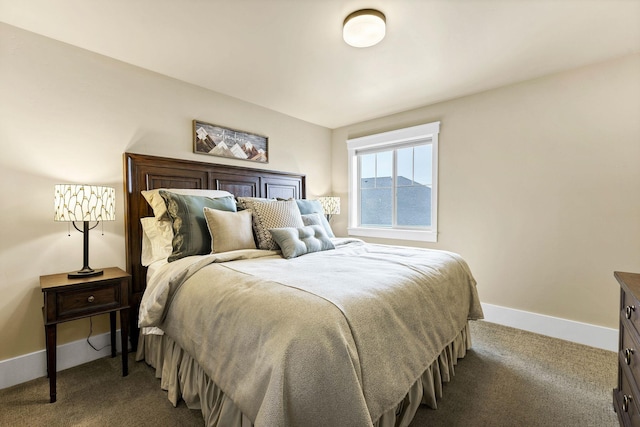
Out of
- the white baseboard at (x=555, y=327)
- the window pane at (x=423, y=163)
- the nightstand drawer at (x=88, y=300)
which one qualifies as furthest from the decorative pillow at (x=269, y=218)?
the white baseboard at (x=555, y=327)

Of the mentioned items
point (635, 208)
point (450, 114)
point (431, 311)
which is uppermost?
point (450, 114)

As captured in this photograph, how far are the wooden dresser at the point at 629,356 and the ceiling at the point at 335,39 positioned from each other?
1.66 m

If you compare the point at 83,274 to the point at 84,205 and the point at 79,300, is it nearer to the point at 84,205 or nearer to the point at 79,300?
the point at 79,300

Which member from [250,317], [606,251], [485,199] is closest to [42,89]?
[250,317]

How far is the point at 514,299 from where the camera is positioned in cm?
278

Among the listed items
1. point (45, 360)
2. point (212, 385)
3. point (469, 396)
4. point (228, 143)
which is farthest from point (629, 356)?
point (45, 360)

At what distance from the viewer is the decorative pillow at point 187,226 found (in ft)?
6.63

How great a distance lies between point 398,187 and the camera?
3.72 m

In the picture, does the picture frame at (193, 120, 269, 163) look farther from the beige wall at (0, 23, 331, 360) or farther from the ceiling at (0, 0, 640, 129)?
the ceiling at (0, 0, 640, 129)

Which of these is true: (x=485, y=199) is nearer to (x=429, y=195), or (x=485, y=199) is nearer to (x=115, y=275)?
(x=429, y=195)

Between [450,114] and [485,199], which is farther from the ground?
[450,114]

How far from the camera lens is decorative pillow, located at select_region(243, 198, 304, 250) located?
7.33 feet

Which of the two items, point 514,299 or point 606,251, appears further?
point 514,299

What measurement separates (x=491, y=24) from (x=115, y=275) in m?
3.12
